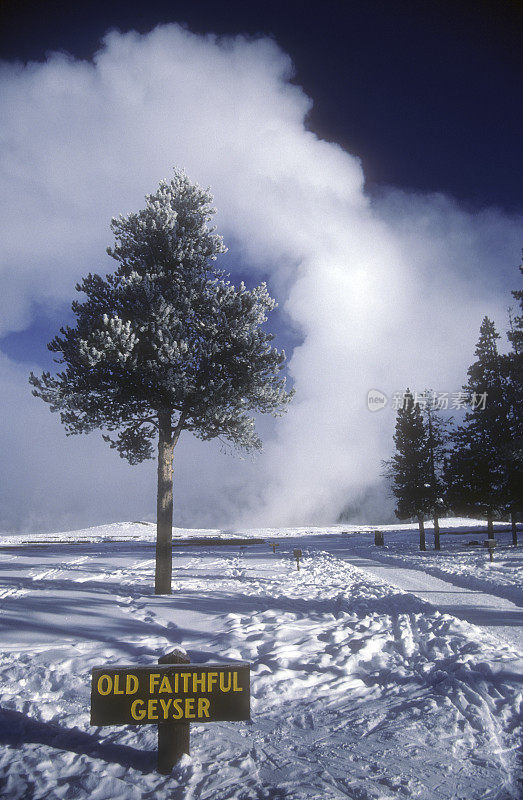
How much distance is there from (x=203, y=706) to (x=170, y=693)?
11.5 inches

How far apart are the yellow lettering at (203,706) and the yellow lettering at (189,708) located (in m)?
0.06

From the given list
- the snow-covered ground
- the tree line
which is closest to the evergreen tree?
the tree line

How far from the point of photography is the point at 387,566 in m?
19.0

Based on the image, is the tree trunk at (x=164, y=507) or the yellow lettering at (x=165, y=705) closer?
the yellow lettering at (x=165, y=705)

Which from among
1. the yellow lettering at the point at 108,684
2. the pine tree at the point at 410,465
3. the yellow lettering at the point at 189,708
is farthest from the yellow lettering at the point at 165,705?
the pine tree at the point at 410,465

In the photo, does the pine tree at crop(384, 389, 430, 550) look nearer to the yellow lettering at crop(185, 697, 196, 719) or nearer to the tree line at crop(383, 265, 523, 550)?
the tree line at crop(383, 265, 523, 550)

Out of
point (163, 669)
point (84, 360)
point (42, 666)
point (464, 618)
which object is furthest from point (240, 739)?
point (84, 360)

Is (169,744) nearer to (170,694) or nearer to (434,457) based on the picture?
(170,694)

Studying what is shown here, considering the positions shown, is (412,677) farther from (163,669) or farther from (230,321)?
(230,321)

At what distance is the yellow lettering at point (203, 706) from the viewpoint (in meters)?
3.47

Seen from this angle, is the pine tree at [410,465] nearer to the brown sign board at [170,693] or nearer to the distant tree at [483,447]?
the distant tree at [483,447]

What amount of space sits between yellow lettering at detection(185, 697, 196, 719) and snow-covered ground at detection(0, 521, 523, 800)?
0.57m

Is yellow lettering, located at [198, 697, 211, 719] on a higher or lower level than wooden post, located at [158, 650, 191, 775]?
higher

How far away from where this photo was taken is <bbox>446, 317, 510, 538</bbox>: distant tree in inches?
1086
